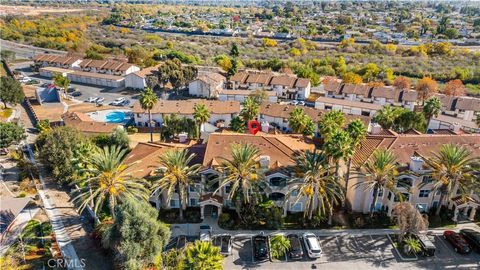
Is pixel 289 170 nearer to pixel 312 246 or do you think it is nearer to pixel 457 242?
pixel 312 246

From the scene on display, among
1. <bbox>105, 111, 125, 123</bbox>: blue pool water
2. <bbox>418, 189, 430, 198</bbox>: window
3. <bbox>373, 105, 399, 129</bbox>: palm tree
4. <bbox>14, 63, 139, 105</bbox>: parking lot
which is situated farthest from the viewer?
<bbox>14, 63, 139, 105</bbox>: parking lot

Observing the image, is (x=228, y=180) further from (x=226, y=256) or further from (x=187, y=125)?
(x=187, y=125)

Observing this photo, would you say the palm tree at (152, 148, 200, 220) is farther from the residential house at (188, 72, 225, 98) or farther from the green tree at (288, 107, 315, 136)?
the residential house at (188, 72, 225, 98)

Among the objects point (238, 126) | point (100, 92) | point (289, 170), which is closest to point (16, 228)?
point (289, 170)

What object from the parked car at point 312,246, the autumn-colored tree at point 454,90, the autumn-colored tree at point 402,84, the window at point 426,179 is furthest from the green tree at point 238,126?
the autumn-colored tree at point 454,90

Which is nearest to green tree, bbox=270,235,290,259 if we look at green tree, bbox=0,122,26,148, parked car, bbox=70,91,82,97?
green tree, bbox=0,122,26,148

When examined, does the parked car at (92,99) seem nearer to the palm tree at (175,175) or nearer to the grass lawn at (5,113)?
the grass lawn at (5,113)
